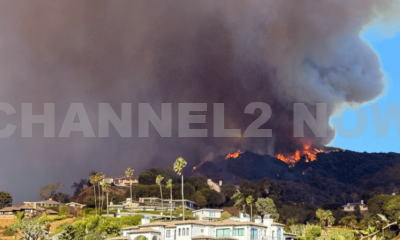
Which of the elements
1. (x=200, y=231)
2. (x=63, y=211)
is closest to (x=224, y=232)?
(x=200, y=231)

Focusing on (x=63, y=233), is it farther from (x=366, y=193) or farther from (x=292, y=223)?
(x=366, y=193)

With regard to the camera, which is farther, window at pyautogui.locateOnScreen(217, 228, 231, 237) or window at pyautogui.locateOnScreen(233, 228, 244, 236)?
window at pyautogui.locateOnScreen(217, 228, 231, 237)

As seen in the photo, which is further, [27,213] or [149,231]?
[27,213]

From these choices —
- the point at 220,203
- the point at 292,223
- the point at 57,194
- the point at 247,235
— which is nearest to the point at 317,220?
the point at 292,223

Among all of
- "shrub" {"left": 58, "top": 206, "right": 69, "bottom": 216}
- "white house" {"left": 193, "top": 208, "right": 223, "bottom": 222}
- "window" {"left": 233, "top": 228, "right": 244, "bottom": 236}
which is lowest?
"shrub" {"left": 58, "top": 206, "right": 69, "bottom": 216}

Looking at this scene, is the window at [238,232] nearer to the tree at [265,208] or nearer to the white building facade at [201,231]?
the white building facade at [201,231]

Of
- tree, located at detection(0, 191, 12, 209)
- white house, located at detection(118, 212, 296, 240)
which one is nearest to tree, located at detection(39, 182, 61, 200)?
tree, located at detection(0, 191, 12, 209)

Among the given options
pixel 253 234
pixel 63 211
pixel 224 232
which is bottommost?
pixel 63 211

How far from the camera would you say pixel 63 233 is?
8188 cm

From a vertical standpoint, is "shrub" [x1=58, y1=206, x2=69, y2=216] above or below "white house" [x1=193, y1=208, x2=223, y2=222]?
below

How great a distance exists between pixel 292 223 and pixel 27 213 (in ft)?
217

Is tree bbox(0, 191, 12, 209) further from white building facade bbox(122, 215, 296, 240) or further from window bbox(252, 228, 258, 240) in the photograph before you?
window bbox(252, 228, 258, 240)

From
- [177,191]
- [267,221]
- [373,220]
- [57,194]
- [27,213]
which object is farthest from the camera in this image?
[57,194]

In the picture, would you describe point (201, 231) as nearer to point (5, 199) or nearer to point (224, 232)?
point (224, 232)
